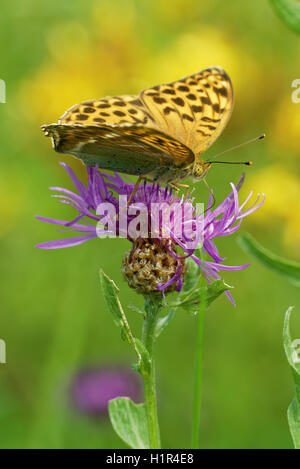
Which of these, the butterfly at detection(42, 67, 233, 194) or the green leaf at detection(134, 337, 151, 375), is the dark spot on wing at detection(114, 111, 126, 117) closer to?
the butterfly at detection(42, 67, 233, 194)

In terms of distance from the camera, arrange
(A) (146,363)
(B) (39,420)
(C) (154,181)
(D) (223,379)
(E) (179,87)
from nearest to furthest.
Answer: (A) (146,363), (C) (154,181), (E) (179,87), (B) (39,420), (D) (223,379)

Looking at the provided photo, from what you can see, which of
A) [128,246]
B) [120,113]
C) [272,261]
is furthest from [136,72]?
[272,261]

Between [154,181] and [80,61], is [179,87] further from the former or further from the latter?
[80,61]

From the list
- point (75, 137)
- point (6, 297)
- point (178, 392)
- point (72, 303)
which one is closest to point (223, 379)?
point (178, 392)

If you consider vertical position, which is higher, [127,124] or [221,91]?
[221,91]

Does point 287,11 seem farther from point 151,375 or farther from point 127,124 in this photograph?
point 151,375

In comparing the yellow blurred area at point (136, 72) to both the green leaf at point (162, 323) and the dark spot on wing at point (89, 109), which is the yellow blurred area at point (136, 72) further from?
the green leaf at point (162, 323)
